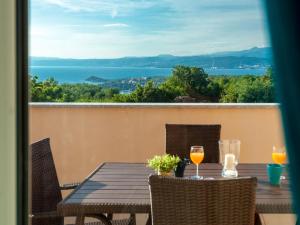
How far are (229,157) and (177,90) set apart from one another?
16.5 inches

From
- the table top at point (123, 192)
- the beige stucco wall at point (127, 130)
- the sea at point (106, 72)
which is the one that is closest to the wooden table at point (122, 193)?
the table top at point (123, 192)

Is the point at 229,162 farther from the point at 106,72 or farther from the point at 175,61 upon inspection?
the point at 106,72

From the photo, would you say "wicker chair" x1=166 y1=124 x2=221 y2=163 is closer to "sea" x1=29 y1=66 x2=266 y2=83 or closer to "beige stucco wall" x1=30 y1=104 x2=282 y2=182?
"beige stucco wall" x1=30 y1=104 x2=282 y2=182

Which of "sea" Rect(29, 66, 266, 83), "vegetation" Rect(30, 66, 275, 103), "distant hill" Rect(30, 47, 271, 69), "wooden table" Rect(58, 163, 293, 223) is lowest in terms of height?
"wooden table" Rect(58, 163, 293, 223)

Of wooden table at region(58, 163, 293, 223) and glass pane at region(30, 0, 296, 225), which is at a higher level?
glass pane at region(30, 0, 296, 225)

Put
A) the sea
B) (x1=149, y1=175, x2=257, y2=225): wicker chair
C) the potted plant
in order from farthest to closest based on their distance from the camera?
the potted plant, the sea, (x1=149, y1=175, x2=257, y2=225): wicker chair

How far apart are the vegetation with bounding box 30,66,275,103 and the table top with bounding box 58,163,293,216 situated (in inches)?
14.1

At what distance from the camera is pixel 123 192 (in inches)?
71.6

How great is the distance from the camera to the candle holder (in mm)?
2018

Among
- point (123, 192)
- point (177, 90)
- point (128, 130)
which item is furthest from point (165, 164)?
point (128, 130)

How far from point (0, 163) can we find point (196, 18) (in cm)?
114

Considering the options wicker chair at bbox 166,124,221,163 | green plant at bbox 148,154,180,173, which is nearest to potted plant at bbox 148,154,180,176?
green plant at bbox 148,154,180,173

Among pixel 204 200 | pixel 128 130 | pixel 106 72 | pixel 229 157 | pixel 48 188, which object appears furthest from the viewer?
pixel 128 130

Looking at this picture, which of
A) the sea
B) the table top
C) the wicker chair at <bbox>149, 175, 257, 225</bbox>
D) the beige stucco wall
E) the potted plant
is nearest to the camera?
the wicker chair at <bbox>149, 175, 257, 225</bbox>
